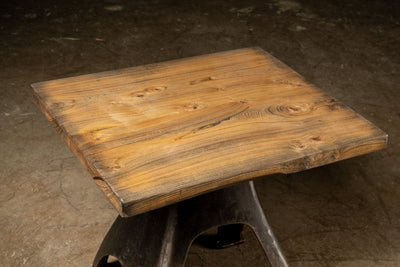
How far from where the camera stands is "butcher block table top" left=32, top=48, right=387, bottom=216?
1.07 meters

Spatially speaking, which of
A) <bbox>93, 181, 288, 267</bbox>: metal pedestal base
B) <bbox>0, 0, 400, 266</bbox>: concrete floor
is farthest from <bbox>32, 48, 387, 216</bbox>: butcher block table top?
<bbox>0, 0, 400, 266</bbox>: concrete floor

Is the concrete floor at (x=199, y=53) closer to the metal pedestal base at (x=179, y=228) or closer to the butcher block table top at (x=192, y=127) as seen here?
the metal pedestal base at (x=179, y=228)

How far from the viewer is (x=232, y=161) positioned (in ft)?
3.67

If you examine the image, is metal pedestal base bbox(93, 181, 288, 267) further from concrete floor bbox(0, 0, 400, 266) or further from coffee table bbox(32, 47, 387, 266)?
concrete floor bbox(0, 0, 400, 266)

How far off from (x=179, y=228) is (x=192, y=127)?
0.88 ft

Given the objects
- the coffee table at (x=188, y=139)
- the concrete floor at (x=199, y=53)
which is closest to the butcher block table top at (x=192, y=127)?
the coffee table at (x=188, y=139)

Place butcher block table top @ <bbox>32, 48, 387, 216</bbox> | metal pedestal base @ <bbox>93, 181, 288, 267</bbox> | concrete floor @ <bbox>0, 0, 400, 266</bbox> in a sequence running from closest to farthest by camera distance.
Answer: butcher block table top @ <bbox>32, 48, 387, 216</bbox> → metal pedestal base @ <bbox>93, 181, 288, 267</bbox> → concrete floor @ <bbox>0, 0, 400, 266</bbox>

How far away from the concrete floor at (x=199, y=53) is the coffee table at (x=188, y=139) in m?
0.32

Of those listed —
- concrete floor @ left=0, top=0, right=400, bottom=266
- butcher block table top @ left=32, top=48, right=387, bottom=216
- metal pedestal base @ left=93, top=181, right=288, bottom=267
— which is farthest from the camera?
concrete floor @ left=0, top=0, right=400, bottom=266

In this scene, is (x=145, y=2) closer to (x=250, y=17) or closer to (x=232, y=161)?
(x=250, y=17)

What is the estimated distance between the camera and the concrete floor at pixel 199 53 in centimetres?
168

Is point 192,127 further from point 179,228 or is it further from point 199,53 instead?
point 199,53

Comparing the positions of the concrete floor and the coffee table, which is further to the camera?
the concrete floor

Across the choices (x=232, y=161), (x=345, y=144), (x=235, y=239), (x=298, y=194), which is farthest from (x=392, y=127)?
(x=232, y=161)
